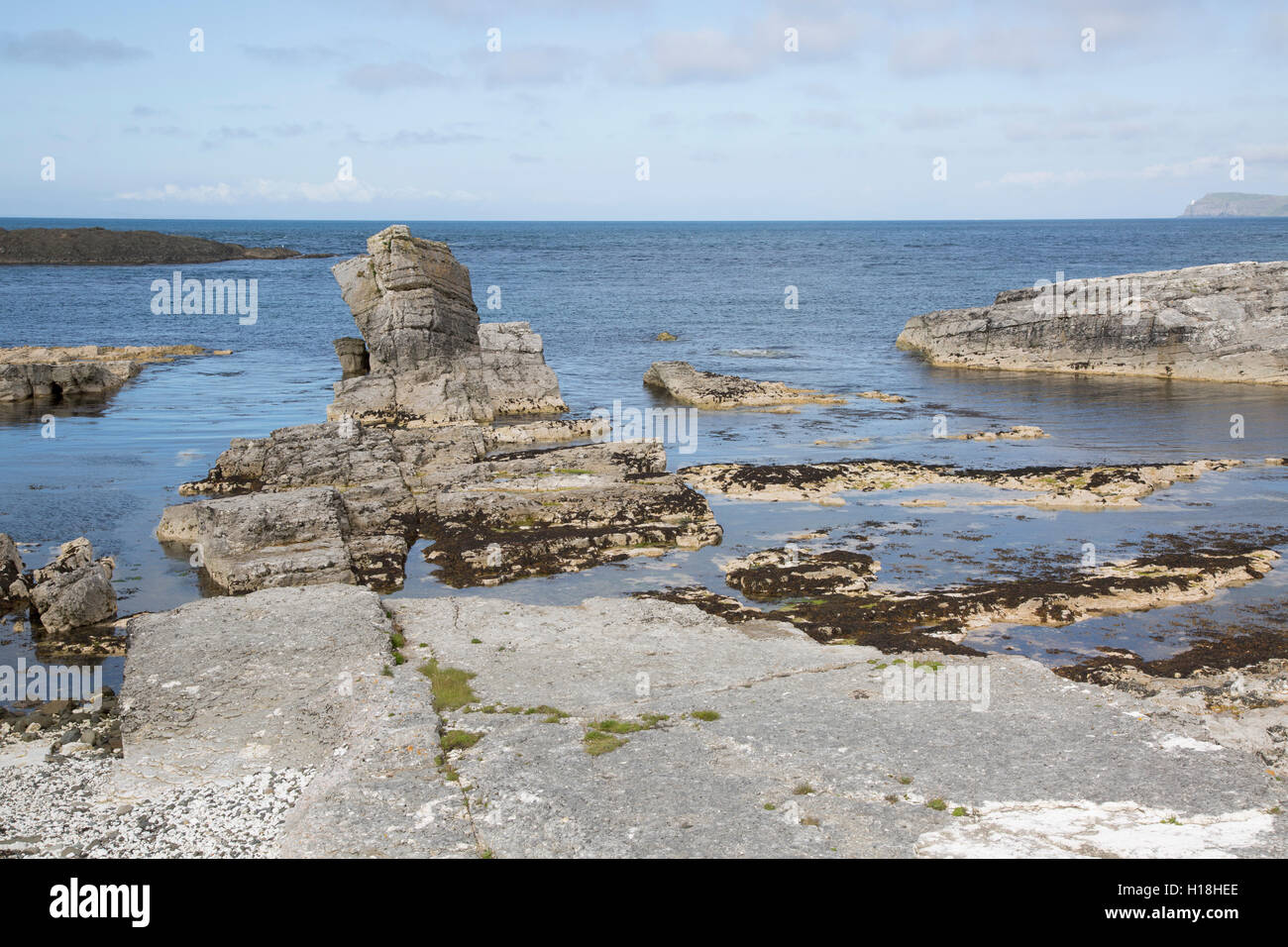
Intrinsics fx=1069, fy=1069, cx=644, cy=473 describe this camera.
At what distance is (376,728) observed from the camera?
35.7ft

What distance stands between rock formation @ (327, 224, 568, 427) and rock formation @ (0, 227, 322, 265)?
98180mm

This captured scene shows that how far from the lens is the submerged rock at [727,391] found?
3438 centimetres

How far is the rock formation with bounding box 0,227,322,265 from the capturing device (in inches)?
4562

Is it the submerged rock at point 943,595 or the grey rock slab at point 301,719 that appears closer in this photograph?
the grey rock slab at point 301,719

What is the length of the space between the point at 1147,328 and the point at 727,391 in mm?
15960

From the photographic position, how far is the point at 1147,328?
1512 inches

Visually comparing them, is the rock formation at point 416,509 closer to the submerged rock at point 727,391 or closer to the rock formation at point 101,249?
the submerged rock at point 727,391

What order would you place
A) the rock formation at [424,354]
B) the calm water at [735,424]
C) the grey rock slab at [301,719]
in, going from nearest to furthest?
1. the grey rock slab at [301,719]
2. the calm water at [735,424]
3. the rock formation at [424,354]

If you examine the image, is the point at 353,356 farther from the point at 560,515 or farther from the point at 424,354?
the point at 560,515

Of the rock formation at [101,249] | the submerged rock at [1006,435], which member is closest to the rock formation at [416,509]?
the submerged rock at [1006,435]

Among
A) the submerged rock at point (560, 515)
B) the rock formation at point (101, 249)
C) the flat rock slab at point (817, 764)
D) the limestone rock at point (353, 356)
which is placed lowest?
the flat rock slab at point (817, 764)

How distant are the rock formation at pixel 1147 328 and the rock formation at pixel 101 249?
103057 millimetres

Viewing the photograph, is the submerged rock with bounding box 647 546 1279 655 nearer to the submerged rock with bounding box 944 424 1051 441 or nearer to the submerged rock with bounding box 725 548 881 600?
the submerged rock with bounding box 725 548 881 600

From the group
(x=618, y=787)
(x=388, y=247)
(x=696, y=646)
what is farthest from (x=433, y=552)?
(x=388, y=247)
